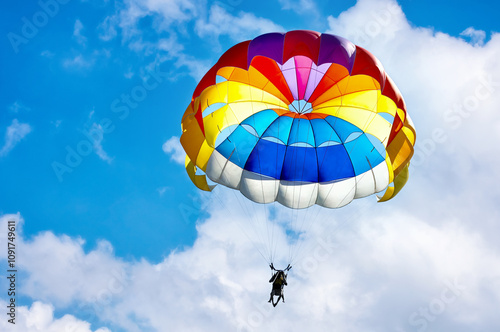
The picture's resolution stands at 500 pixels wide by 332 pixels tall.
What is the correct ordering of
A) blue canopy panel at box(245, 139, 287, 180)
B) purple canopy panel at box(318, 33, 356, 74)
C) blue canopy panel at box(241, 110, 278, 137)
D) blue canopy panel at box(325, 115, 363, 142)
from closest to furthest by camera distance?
purple canopy panel at box(318, 33, 356, 74) < blue canopy panel at box(325, 115, 363, 142) < blue canopy panel at box(245, 139, 287, 180) < blue canopy panel at box(241, 110, 278, 137)

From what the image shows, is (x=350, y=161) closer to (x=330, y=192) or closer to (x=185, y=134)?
(x=330, y=192)

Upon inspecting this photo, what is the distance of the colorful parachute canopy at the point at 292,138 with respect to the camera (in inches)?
834

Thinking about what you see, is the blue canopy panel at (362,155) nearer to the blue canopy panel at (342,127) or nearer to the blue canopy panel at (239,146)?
the blue canopy panel at (342,127)

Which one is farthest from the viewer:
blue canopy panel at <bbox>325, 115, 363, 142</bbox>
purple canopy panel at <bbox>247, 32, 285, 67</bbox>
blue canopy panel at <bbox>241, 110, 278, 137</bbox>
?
blue canopy panel at <bbox>241, 110, 278, 137</bbox>

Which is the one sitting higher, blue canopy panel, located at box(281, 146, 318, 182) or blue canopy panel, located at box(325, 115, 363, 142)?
blue canopy panel, located at box(325, 115, 363, 142)

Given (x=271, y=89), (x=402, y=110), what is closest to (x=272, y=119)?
(x=271, y=89)

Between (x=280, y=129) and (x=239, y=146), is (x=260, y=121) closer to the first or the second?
(x=280, y=129)

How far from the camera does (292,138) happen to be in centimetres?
2159

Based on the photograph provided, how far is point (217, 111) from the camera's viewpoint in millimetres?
21406

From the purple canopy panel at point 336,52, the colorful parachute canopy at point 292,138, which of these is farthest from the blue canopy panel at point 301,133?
the purple canopy panel at point 336,52

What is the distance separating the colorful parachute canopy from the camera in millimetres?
21188

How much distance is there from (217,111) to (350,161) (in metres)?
4.59

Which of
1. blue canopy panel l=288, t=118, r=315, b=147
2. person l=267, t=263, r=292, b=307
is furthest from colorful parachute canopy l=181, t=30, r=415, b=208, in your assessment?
person l=267, t=263, r=292, b=307

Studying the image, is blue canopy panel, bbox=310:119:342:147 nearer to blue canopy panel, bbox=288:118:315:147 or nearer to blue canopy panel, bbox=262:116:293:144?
blue canopy panel, bbox=288:118:315:147
